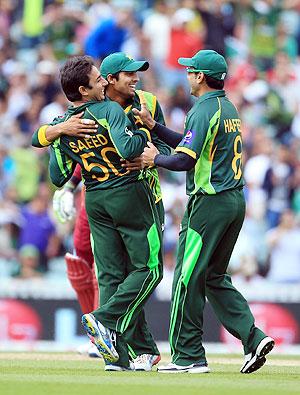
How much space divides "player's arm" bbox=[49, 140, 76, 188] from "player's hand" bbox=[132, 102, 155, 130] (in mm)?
578

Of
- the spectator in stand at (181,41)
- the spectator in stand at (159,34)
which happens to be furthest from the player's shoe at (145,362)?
the spectator in stand at (159,34)

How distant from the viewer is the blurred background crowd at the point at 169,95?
14172 millimetres

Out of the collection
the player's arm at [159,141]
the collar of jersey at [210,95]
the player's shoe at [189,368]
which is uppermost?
the collar of jersey at [210,95]

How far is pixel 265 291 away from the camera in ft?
44.0

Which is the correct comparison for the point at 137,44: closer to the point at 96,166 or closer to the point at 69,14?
the point at 69,14

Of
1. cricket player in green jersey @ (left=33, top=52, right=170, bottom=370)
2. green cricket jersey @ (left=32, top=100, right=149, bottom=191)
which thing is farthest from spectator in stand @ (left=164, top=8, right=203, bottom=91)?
green cricket jersey @ (left=32, top=100, right=149, bottom=191)

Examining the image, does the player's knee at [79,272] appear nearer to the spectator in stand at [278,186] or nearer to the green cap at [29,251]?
the green cap at [29,251]

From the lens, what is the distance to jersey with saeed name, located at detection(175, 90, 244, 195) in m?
7.52

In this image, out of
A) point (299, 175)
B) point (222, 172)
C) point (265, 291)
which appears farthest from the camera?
point (299, 175)

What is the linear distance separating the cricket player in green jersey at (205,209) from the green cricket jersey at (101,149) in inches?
8.7

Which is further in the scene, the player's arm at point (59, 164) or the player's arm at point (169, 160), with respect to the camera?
the player's arm at point (59, 164)

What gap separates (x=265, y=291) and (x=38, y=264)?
2.93 metres

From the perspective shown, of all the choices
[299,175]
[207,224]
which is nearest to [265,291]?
[299,175]

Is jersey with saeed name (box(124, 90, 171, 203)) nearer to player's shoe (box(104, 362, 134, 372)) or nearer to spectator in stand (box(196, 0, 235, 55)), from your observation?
player's shoe (box(104, 362, 134, 372))
